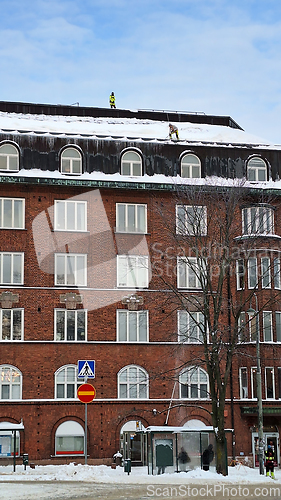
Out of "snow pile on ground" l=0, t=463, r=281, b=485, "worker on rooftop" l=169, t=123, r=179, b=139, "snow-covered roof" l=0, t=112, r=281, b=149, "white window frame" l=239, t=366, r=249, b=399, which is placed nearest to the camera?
"snow pile on ground" l=0, t=463, r=281, b=485

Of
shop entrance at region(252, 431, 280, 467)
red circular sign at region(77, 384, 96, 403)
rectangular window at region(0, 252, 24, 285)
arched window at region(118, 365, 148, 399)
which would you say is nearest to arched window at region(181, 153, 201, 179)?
rectangular window at region(0, 252, 24, 285)

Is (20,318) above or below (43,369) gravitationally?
above

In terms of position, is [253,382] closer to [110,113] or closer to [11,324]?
[11,324]

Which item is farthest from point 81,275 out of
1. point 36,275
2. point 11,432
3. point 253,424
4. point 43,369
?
point 253,424

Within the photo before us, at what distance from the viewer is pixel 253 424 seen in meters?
43.7

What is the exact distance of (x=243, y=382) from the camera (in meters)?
44.3

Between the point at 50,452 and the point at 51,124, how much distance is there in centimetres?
2045

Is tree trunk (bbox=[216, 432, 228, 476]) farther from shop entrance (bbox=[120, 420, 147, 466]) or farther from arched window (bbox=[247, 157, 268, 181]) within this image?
arched window (bbox=[247, 157, 268, 181])

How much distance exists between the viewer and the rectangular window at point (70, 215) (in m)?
44.1

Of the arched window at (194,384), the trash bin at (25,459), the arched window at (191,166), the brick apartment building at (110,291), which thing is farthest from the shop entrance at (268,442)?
the arched window at (191,166)

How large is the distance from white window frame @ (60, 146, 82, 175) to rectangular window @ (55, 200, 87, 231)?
1929mm

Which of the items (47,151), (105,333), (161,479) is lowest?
(161,479)

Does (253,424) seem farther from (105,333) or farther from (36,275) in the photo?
(36,275)

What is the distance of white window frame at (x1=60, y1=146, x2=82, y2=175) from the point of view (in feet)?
148
